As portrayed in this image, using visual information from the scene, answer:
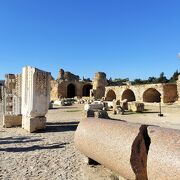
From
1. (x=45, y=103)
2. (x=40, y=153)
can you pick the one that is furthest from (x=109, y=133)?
(x=45, y=103)

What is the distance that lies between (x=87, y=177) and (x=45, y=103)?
6.49 m

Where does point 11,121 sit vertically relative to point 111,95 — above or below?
below

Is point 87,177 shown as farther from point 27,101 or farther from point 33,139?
point 27,101

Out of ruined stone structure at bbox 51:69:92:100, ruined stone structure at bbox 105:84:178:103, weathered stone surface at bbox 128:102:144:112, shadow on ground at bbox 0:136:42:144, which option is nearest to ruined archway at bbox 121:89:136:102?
ruined stone structure at bbox 105:84:178:103

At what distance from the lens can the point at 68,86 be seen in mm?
51062

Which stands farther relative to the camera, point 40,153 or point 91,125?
point 40,153

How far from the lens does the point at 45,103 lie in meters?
11.0

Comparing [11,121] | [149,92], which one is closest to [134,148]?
[11,121]

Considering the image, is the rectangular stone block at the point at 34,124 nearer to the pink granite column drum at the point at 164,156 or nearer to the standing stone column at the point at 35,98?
the standing stone column at the point at 35,98

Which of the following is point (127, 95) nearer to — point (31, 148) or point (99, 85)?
point (99, 85)

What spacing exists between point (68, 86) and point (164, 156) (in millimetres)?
48035

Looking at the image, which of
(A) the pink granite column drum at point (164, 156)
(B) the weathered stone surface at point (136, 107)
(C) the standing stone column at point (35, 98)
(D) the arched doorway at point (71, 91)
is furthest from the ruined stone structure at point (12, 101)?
(D) the arched doorway at point (71, 91)

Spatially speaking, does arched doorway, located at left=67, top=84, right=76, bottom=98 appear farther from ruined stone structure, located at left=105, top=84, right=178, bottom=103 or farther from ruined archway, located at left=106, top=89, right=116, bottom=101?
ruined stone structure, located at left=105, top=84, right=178, bottom=103

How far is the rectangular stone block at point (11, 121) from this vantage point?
11.8 metres
